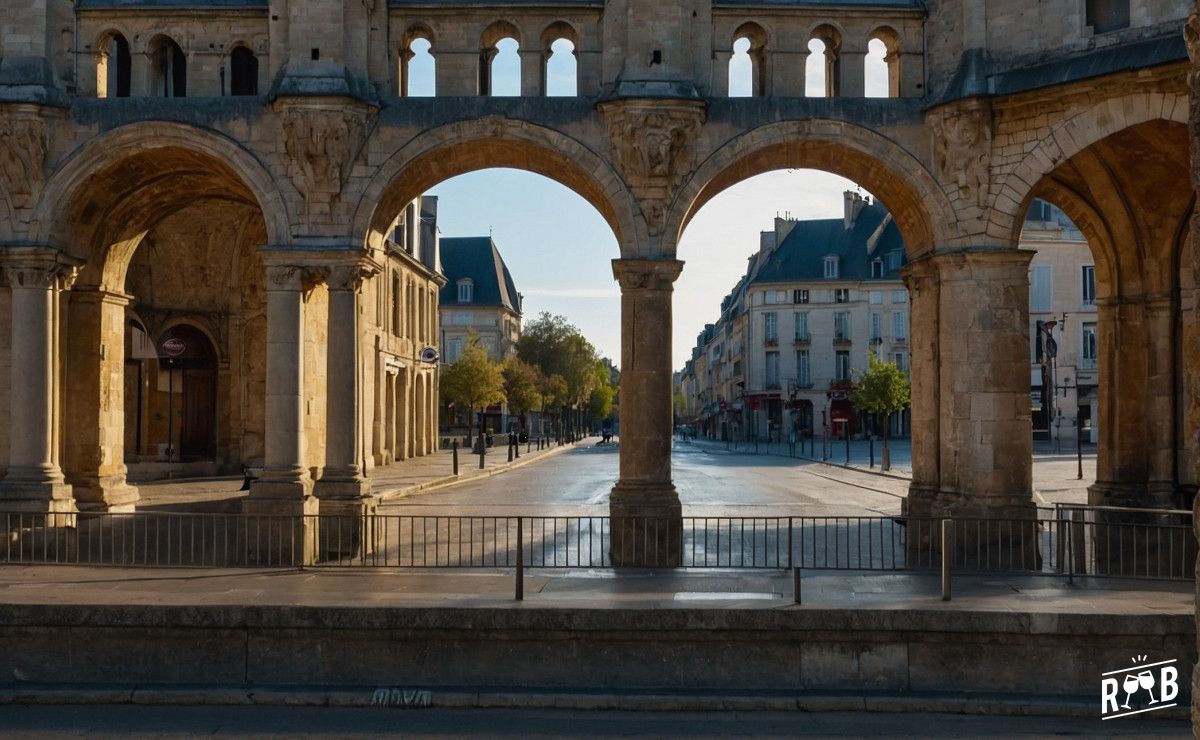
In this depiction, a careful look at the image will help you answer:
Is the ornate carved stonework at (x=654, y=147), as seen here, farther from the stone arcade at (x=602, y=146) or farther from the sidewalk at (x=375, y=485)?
the sidewalk at (x=375, y=485)

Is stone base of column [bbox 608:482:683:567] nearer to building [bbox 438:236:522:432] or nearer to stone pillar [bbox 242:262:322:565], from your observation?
stone pillar [bbox 242:262:322:565]

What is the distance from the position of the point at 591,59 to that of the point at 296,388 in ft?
21.0

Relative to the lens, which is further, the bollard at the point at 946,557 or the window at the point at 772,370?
the window at the point at 772,370

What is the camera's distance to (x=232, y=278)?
Result: 30609mm

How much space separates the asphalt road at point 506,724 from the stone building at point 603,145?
5515 millimetres

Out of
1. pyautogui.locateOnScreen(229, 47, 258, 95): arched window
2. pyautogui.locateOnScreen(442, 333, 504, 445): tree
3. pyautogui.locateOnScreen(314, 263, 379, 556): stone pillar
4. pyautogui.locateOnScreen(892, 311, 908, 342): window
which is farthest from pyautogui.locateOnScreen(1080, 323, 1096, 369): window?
pyautogui.locateOnScreen(314, 263, 379, 556): stone pillar

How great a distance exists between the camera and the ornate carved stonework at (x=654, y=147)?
15.4 m

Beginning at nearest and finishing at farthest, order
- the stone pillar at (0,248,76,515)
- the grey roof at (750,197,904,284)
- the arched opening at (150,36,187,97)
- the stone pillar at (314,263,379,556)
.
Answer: the stone pillar at (314,263,379,556) < the stone pillar at (0,248,76,515) < the arched opening at (150,36,187,97) < the grey roof at (750,197,904,284)

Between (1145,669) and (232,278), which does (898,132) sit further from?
(232,278)

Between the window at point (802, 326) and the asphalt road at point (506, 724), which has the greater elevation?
the window at point (802, 326)

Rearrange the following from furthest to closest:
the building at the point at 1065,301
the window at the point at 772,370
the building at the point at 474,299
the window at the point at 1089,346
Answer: the building at the point at 474,299, the window at the point at 772,370, the window at the point at 1089,346, the building at the point at 1065,301

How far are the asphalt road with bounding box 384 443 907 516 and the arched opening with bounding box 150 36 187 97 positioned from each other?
9.06 meters

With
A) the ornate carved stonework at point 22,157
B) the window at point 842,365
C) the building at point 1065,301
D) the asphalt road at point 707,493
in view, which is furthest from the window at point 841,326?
the ornate carved stonework at point 22,157

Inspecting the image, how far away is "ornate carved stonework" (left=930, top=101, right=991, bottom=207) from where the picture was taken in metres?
15.3
